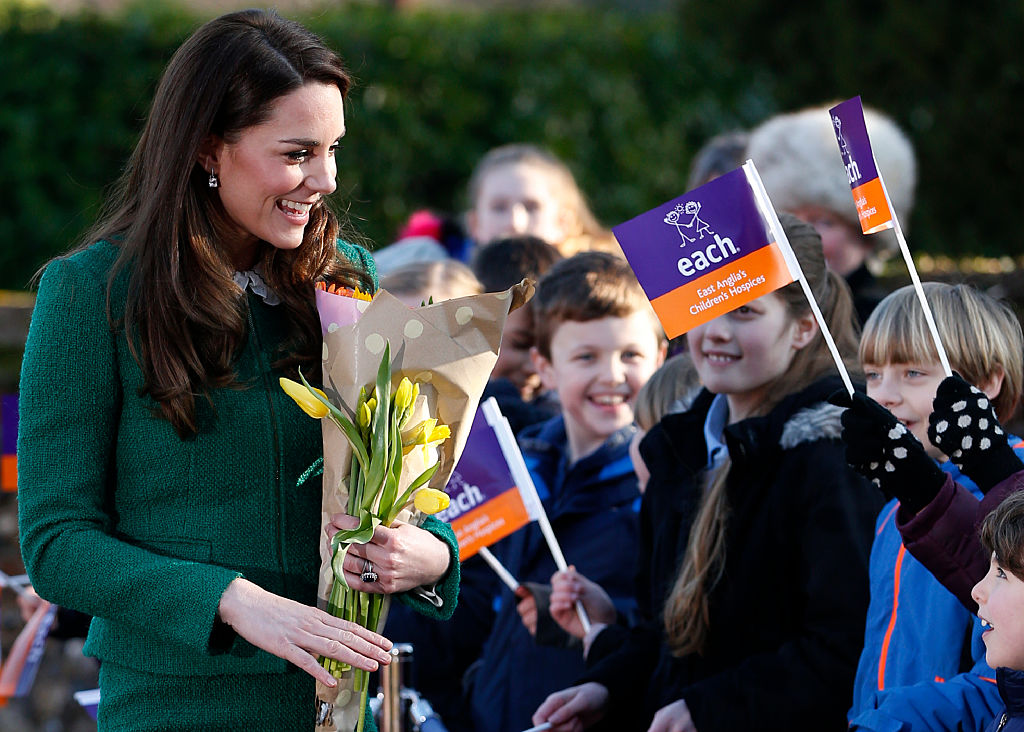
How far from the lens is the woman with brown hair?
2176mm

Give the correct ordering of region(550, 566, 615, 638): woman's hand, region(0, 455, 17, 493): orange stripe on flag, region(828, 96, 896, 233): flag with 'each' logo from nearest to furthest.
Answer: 1. region(828, 96, 896, 233): flag with 'each' logo
2. region(550, 566, 615, 638): woman's hand
3. region(0, 455, 17, 493): orange stripe on flag

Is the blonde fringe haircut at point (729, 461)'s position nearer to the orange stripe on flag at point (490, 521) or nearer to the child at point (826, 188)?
the orange stripe on flag at point (490, 521)

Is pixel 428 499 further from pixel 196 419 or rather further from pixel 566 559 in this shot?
pixel 566 559

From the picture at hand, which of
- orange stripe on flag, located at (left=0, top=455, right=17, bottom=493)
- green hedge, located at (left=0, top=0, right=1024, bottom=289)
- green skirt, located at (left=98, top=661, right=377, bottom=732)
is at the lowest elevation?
green skirt, located at (left=98, top=661, right=377, bottom=732)

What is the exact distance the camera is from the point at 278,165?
7.63 feet

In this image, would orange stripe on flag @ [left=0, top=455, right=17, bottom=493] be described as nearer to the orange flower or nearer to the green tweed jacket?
the green tweed jacket

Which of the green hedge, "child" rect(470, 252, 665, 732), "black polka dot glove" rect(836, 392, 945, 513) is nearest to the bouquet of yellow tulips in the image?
"black polka dot glove" rect(836, 392, 945, 513)

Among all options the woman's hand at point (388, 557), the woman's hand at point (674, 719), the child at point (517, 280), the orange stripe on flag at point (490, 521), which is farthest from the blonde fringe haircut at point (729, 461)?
the child at point (517, 280)

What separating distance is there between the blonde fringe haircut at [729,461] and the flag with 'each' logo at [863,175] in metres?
0.50

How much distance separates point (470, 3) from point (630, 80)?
11.9 meters

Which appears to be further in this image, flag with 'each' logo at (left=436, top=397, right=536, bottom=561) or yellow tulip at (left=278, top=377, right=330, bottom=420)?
flag with 'each' logo at (left=436, top=397, right=536, bottom=561)

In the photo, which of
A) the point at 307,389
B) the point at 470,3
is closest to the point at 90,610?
the point at 307,389

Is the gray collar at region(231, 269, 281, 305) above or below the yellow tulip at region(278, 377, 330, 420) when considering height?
above

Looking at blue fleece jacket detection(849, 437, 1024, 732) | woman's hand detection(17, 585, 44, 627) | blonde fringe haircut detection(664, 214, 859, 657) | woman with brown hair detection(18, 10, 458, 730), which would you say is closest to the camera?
woman with brown hair detection(18, 10, 458, 730)
